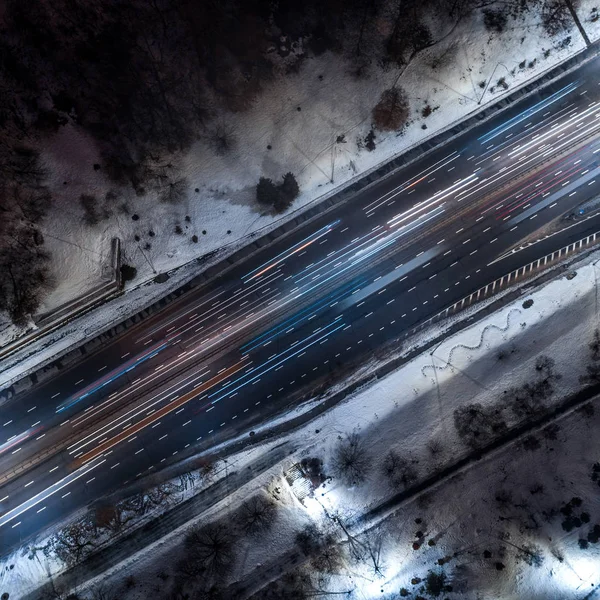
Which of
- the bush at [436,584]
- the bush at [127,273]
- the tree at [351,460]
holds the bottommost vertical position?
the bush at [436,584]

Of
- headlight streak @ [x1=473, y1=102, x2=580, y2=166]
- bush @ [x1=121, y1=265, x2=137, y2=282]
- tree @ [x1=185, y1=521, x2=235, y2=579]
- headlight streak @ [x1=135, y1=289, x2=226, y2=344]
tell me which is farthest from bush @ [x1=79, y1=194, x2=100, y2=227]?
headlight streak @ [x1=473, y1=102, x2=580, y2=166]

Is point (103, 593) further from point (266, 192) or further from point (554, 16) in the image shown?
point (554, 16)

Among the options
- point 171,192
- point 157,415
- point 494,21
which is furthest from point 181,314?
point 494,21

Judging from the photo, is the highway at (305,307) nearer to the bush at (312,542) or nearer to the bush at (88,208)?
the bush at (88,208)

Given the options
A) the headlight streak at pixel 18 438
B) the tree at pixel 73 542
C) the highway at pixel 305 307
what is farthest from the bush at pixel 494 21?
the tree at pixel 73 542

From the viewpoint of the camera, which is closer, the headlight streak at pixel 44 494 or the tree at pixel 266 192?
the headlight streak at pixel 44 494

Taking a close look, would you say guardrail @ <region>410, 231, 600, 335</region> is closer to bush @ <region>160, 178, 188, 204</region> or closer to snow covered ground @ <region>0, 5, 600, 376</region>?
snow covered ground @ <region>0, 5, 600, 376</region>

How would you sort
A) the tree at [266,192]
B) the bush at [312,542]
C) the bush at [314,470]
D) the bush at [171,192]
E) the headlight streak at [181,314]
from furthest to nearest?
the bush at [171,192]
the headlight streak at [181,314]
the tree at [266,192]
the bush at [314,470]
the bush at [312,542]
